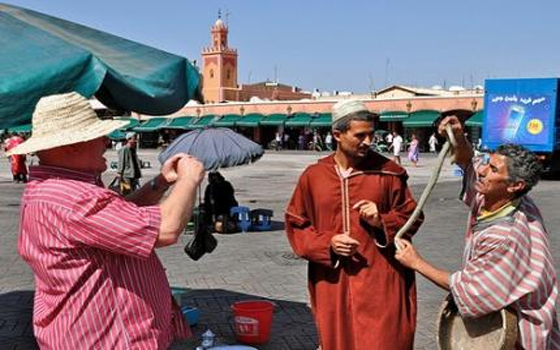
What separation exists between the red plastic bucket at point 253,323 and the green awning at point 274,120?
48.3 m

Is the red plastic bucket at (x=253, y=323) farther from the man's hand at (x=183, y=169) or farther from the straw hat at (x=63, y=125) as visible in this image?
the straw hat at (x=63, y=125)

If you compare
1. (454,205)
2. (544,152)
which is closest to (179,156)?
(454,205)

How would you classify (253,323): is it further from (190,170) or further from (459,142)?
(190,170)

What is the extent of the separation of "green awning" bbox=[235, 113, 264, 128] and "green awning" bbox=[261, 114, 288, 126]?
0.50 m

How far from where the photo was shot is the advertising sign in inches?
856

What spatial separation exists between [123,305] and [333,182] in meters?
1.38

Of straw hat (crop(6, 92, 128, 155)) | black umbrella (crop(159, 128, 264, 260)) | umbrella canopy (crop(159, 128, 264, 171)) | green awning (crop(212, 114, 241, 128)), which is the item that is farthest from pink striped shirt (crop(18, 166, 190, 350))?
green awning (crop(212, 114, 241, 128))

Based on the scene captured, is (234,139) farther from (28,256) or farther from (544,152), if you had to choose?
(544,152)

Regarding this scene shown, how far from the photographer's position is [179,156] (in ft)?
7.98

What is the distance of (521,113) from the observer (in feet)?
73.9

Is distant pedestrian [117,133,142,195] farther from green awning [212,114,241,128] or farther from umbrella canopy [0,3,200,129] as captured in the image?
green awning [212,114,241,128]

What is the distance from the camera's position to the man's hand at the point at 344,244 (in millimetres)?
3164

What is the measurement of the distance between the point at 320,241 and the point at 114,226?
4.59 feet

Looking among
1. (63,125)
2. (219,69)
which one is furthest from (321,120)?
(63,125)
